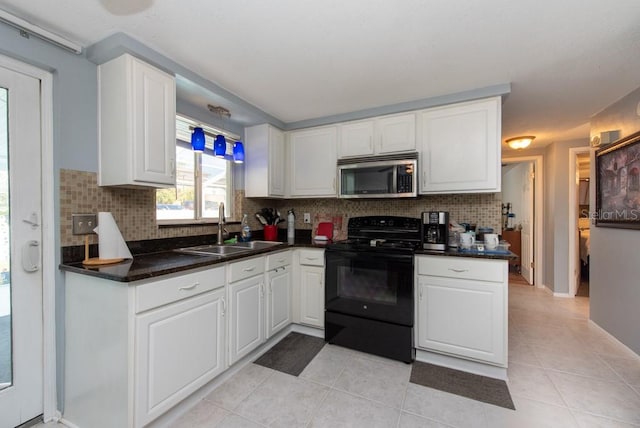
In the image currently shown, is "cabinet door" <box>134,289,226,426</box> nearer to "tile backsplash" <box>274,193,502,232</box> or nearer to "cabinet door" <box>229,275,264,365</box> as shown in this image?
"cabinet door" <box>229,275,264,365</box>

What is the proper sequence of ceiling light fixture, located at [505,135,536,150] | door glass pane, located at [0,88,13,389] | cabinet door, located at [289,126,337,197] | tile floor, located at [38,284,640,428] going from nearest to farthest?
door glass pane, located at [0,88,13,389] < tile floor, located at [38,284,640,428] < cabinet door, located at [289,126,337,197] < ceiling light fixture, located at [505,135,536,150]

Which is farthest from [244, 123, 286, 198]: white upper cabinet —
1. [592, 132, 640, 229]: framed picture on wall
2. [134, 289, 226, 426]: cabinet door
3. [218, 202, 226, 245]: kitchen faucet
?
[592, 132, 640, 229]: framed picture on wall

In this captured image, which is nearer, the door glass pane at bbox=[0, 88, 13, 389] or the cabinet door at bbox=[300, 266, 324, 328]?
the door glass pane at bbox=[0, 88, 13, 389]

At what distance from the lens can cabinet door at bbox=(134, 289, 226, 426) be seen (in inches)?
54.1

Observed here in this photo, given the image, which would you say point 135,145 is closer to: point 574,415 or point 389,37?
point 389,37

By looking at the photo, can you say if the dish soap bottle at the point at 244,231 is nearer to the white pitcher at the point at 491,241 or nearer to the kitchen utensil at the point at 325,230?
the kitchen utensil at the point at 325,230

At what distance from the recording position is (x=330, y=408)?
5.47ft

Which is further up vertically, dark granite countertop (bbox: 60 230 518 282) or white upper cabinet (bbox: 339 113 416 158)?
white upper cabinet (bbox: 339 113 416 158)

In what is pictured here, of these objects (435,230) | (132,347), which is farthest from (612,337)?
(132,347)

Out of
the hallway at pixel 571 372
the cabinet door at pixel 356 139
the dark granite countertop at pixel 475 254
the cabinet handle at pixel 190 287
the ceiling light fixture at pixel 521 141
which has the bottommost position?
the hallway at pixel 571 372

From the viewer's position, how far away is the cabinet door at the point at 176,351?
4.51ft

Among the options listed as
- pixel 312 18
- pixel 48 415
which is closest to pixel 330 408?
pixel 48 415

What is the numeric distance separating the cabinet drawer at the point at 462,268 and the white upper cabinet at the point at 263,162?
163 cm

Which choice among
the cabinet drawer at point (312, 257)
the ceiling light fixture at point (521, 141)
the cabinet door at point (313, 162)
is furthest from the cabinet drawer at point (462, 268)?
the ceiling light fixture at point (521, 141)
